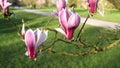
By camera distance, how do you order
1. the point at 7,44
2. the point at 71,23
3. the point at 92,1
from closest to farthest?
1. the point at 71,23
2. the point at 92,1
3. the point at 7,44

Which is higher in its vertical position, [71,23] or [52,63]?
[71,23]

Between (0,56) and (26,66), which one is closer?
(26,66)

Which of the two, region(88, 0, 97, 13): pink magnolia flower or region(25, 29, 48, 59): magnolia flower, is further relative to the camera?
region(88, 0, 97, 13): pink magnolia flower

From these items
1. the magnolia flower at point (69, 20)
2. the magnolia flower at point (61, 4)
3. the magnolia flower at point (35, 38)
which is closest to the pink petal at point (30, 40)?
the magnolia flower at point (35, 38)

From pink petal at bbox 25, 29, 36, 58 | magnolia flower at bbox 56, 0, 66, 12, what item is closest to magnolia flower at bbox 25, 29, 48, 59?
pink petal at bbox 25, 29, 36, 58

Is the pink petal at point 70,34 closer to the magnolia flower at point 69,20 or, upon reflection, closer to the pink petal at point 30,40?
the magnolia flower at point 69,20

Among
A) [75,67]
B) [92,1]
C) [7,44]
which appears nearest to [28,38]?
[92,1]

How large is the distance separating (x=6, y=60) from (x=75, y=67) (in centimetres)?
261

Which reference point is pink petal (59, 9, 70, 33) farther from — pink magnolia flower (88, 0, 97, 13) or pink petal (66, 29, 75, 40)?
pink magnolia flower (88, 0, 97, 13)

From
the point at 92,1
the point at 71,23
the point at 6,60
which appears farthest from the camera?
the point at 6,60

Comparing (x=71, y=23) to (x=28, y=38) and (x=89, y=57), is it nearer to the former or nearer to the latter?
(x=28, y=38)

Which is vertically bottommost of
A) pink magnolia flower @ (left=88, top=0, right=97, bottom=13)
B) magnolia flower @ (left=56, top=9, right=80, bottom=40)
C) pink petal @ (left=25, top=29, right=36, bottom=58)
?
pink petal @ (left=25, top=29, right=36, bottom=58)

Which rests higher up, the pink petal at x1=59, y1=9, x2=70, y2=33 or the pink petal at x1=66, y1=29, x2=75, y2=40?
the pink petal at x1=59, y1=9, x2=70, y2=33

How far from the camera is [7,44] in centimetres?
1451
